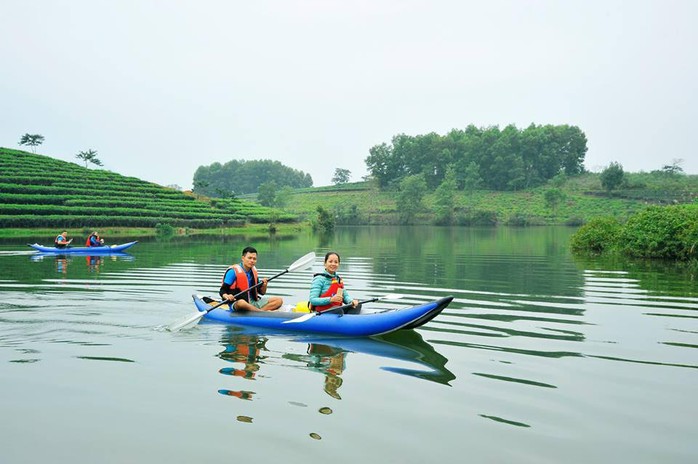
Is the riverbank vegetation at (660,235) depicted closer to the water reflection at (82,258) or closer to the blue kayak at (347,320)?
the blue kayak at (347,320)

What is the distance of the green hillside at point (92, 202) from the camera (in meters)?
54.3

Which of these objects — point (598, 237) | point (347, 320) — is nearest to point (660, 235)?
point (598, 237)

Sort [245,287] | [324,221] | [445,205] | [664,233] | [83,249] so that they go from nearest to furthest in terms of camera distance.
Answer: [245,287] → [664,233] → [83,249] → [324,221] → [445,205]

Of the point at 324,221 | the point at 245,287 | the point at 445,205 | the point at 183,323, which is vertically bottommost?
the point at 183,323

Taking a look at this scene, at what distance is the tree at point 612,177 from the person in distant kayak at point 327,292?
102 meters

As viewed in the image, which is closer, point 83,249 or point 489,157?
point 83,249

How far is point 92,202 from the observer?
195ft

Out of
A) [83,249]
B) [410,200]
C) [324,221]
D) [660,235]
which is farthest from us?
[410,200]

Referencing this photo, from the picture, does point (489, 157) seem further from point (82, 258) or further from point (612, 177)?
point (82, 258)

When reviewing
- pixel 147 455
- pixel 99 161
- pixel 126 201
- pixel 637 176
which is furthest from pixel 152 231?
pixel 637 176

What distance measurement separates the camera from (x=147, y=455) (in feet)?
18.9

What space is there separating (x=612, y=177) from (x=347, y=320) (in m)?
103

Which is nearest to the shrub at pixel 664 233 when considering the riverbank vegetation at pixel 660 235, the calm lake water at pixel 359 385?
the riverbank vegetation at pixel 660 235

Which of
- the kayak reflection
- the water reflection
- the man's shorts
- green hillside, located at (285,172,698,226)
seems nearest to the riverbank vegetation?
the kayak reflection
